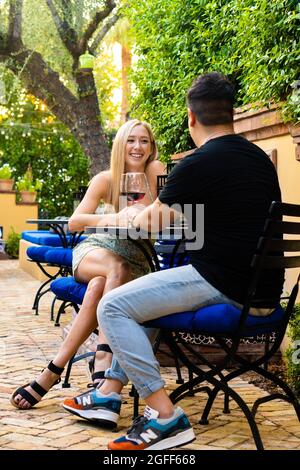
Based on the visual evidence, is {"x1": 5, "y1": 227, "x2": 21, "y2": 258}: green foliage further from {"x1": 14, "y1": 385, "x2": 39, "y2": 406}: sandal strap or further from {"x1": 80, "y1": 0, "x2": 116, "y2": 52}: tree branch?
{"x1": 14, "y1": 385, "x2": 39, "y2": 406}: sandal strap

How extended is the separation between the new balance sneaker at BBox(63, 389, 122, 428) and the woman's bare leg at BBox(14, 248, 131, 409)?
0.24 m

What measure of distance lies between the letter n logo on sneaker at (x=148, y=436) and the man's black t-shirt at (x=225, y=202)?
2.12 feet

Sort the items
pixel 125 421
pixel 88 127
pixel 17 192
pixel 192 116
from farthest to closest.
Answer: pixel 17 192 → pixel 88 127 → pixel 125 421 → pixel 192 116

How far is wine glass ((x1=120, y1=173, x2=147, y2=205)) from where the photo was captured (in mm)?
3980

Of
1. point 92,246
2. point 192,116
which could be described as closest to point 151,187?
point 92,246

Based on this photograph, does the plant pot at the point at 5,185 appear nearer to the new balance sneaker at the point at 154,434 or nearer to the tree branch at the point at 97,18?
the tree branch at the point at 97,18

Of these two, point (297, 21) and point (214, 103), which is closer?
point (214, 103)

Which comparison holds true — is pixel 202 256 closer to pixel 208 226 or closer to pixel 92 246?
pixel 208 226

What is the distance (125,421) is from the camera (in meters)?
3.84

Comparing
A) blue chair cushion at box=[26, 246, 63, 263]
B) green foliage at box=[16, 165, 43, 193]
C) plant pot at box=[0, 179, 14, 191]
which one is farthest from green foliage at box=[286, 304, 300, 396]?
green foliage at box=[16, 165, 43, 193]

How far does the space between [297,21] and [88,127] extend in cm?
815

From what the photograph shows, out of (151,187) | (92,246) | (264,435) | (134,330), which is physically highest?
(151,187)

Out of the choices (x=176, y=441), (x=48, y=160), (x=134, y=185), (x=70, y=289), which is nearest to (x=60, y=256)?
(x=70, y=289)

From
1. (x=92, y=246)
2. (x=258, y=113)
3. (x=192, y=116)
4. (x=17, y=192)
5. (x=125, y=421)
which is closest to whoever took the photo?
(x=192, y=116)
